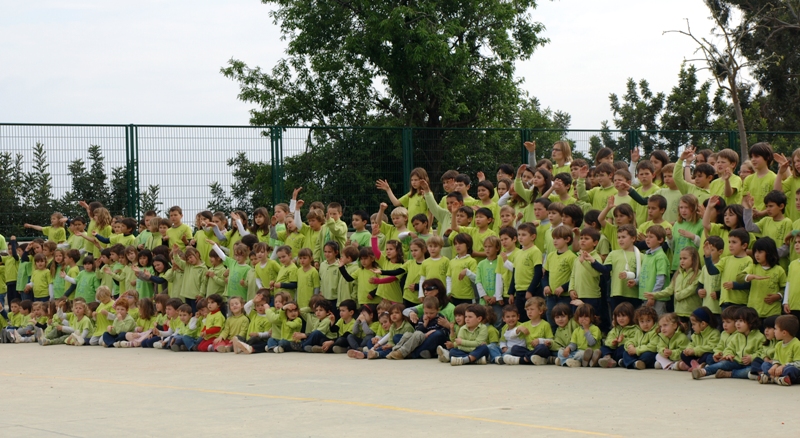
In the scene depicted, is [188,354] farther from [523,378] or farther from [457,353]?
[523,378]

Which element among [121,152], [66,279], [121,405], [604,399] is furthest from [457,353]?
[121,152]

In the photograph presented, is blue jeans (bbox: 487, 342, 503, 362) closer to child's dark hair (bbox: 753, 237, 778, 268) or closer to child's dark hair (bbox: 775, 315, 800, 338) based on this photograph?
child's dark hair (bbox: 753, 237, 778, 268)

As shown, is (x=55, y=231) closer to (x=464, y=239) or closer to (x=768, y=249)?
(x=464, y=239)

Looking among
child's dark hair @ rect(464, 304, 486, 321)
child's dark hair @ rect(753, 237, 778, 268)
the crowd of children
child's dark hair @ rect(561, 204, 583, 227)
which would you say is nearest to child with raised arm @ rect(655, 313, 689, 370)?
the crowd of children

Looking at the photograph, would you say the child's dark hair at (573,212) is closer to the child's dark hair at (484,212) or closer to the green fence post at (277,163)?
the child's dark hair at (484,212)

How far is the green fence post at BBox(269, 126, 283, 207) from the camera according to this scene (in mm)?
18656

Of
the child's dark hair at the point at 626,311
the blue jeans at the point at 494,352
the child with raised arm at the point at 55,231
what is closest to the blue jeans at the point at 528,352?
the blue jeans at the point at 494,352

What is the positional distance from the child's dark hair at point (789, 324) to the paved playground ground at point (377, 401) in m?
0.58

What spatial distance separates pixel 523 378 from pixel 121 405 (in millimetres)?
3775

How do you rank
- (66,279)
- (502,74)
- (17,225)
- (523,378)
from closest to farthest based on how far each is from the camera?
1. (523,378)
2. (66,279)
3. (17,225)
4. (502,74)

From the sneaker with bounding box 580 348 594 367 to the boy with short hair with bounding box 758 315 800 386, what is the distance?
2.03 m

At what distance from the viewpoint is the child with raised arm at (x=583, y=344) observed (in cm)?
1099

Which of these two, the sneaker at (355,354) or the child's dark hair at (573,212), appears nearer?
the child's dark hair at (573,212)

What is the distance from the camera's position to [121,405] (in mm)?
8531
